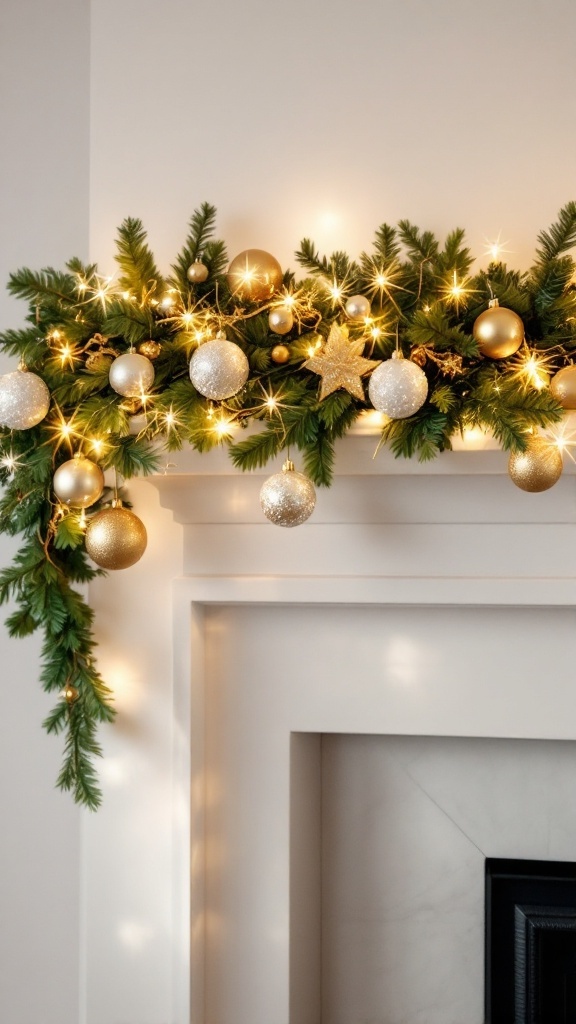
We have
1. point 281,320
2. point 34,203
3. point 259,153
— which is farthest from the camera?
point 34,203

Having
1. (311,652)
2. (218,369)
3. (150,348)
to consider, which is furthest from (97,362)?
(311,652)

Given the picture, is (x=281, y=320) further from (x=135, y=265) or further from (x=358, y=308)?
(x=135, y=265)

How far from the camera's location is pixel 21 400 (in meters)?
1.02

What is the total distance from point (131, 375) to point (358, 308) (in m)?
0.28

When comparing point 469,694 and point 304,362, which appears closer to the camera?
point 304,362

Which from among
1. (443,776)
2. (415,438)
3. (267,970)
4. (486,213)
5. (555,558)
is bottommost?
(267,970)

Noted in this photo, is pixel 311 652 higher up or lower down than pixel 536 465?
lower down

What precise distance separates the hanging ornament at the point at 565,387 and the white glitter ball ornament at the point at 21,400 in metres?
0.60

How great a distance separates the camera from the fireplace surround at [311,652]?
43.0 inches

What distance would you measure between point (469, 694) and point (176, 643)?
0.40 metres

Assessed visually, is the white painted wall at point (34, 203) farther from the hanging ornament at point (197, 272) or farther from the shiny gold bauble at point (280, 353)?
the shiny gold bauble at point (280, 353)

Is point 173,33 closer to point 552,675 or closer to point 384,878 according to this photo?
point 552,675

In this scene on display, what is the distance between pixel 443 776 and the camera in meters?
1.34

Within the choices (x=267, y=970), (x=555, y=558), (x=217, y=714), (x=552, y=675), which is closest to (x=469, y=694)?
(x=552, y=675)
